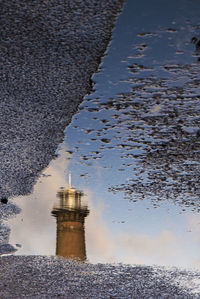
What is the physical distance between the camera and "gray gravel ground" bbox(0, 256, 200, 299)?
10.9 ft

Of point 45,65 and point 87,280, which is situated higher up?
point 45,65

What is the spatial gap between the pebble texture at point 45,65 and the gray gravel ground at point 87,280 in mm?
1318

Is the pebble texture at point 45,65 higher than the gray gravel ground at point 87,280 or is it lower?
higher

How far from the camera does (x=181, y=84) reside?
14.7ft

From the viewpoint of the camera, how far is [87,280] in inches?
148

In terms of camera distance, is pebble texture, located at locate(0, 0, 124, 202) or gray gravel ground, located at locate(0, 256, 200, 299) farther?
pebble texture, located at locate(0, 0, 124, 202)

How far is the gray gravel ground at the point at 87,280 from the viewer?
131 inches

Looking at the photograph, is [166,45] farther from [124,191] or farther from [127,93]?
[124,191]

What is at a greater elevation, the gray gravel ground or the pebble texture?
the pebble texture

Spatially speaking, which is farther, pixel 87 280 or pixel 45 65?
pixel 45 65

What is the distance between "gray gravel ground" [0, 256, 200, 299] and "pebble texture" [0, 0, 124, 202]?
1.32 metres

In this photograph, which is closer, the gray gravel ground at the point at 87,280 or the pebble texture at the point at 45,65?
the gray gravel ground at the point at 87,280

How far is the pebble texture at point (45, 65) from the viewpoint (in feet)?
13.1

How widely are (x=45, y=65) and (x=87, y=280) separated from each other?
1.97 metres
